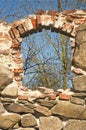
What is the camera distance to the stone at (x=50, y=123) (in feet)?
15.8

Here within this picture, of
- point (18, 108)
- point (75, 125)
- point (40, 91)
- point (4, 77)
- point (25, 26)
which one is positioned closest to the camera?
point (75, 125)

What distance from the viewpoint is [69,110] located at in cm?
486

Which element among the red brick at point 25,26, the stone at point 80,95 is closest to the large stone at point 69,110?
the stone at point 80,95

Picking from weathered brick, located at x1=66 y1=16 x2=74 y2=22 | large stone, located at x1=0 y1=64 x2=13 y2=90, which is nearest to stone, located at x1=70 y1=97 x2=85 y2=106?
large stone, located at x1=0 y1=64 x2=13 y2=90

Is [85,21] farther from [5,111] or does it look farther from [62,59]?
[62,59]

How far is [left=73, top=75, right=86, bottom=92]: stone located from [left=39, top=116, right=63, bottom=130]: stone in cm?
55

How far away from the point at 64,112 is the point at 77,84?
1.55ft

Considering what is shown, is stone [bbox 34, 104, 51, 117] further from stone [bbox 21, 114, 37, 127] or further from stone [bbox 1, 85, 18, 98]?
stone [bbox 1, 85, 18, 98]

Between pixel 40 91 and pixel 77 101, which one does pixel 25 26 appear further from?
pixel 77 101

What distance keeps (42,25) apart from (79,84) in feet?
3.91

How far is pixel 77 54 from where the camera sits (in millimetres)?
5152

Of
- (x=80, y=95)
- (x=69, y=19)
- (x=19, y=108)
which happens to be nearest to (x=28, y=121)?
(x=19, y=108)

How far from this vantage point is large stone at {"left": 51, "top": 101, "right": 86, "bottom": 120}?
15.9ft

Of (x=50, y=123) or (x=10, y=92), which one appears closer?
(x=50, y=123)
